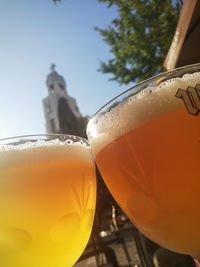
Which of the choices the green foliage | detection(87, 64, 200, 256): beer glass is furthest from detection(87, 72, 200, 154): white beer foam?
the green foliage

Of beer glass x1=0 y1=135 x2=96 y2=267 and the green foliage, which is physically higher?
the green foliage

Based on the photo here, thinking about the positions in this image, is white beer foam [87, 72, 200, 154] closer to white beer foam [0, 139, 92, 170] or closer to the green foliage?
white beer foam [0, 139, 92, 170]

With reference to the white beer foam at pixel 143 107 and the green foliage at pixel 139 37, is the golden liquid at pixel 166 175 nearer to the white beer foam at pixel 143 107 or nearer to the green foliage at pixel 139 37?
the white beer foam at pixel 143 107

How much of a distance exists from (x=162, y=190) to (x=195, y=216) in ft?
0.21

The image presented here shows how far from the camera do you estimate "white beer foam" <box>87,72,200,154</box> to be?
414 mm

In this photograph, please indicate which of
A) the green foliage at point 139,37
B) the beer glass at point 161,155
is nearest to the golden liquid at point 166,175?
the beer glass at point 161,155

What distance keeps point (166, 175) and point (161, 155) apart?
3 centimetres

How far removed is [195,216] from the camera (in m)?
0.38

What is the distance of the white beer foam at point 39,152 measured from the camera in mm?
496

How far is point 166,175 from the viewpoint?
1.27ft

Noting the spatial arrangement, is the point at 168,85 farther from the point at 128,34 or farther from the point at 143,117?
the point at 128,34

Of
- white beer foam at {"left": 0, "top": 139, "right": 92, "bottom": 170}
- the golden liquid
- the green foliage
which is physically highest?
the green foliage

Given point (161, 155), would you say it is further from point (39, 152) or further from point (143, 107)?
point (39, 152)

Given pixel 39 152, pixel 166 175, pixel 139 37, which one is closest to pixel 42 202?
pixel 39 152
